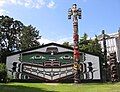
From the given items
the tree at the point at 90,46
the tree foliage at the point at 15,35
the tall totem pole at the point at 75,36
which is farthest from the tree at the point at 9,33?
the tall totem pole at the point at 75,36

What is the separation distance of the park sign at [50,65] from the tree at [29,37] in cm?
2913

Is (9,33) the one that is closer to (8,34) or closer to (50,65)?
(8,34)

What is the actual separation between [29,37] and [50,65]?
3329cm

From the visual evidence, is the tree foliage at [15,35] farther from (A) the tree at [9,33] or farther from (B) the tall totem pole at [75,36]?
(B) the tall totem pole at [75,36]

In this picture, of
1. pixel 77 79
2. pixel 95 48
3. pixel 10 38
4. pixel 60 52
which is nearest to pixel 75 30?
pixel 77 79

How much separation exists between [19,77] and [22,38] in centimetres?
3320

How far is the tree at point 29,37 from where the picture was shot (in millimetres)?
83500

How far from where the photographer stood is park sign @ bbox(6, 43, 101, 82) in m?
52.6

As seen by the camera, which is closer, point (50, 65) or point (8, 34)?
point (50, 65)

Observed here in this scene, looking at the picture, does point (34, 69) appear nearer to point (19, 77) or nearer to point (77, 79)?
point (19, 77)

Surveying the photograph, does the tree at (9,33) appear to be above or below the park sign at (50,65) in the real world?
above

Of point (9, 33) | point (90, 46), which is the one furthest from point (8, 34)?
point (90, 46)

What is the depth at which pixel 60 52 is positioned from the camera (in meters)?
54.2

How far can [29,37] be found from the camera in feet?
280
